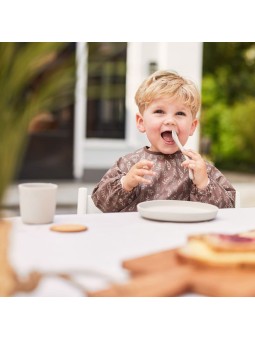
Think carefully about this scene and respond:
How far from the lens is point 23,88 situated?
2.58 ft

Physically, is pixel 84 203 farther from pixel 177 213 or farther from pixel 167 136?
pixel 177 213

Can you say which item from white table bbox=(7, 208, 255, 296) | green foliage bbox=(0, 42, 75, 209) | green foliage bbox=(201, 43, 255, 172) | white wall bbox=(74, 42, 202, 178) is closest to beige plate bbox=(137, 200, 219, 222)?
white table bbox=(7, 208, 255, 296)

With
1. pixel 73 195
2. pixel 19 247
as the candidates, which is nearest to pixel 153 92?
pixel 19 247

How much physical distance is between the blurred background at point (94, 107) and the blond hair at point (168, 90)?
0.09 metres

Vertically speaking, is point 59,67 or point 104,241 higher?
point 59,67

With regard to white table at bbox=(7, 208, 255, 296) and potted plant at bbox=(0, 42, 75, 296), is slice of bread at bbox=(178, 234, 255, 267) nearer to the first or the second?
white table at bbox=(7, 208, 255, 296)

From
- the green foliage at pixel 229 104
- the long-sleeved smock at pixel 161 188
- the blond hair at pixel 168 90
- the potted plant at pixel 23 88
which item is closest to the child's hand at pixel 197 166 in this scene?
the long-sleeved smock at pixel 161 188

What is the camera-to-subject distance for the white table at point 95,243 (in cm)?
87

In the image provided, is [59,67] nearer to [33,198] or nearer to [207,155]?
[33,198]

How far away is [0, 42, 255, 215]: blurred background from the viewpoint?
31.0 inches

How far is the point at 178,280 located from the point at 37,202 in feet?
1.59

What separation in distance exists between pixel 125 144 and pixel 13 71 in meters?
6.98

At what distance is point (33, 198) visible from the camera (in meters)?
1.21

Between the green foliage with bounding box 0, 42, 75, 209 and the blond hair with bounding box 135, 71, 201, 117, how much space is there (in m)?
0.96
